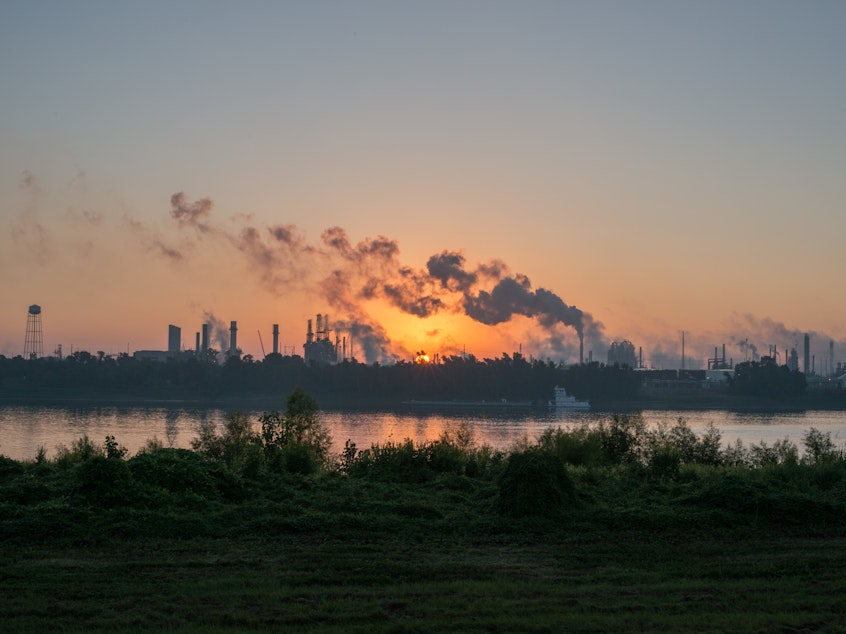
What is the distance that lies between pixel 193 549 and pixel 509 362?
149219 millimetres

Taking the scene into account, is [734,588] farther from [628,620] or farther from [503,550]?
[503,550]

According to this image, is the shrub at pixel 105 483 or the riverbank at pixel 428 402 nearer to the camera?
the shrub at pixel 105 483

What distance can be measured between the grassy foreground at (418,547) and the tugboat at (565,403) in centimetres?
11705

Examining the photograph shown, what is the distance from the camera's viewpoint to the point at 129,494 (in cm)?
1470

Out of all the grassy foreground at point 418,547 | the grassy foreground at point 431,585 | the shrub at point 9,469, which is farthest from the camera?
the shrub at point 9,469

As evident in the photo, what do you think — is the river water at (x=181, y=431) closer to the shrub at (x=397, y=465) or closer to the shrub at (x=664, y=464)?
the shrub at (x=397, y=465)

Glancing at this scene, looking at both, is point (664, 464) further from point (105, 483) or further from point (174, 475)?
point (105, 483)

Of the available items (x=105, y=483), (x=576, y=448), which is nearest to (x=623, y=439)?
(x=576, y=448)

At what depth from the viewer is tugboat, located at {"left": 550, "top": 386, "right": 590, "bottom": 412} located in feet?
446

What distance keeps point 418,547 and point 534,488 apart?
2.94 m

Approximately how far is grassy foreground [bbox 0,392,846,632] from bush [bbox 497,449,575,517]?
0.03 metres

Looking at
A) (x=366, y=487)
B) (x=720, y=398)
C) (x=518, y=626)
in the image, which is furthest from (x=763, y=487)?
(x=720, y=398)

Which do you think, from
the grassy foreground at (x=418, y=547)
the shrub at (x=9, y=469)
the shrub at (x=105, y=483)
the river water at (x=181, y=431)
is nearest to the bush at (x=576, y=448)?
the grassy foreground at (x=418, y=547)

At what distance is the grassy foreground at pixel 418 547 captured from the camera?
9055mm
